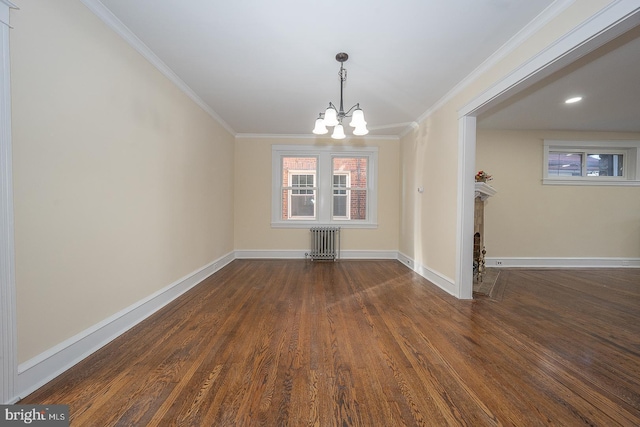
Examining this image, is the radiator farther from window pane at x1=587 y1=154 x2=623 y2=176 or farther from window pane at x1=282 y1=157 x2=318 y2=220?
window pane at x1=587 y1=154 x2=623 y2=176

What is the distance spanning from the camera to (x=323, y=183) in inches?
222

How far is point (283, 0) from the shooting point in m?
1.91

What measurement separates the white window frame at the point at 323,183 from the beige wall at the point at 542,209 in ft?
6.85

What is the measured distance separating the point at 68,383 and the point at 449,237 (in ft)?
12.6

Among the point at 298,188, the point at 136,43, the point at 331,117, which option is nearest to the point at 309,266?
the point at 298,188

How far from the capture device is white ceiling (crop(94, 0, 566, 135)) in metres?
1.99

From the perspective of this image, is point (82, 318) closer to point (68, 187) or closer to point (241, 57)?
point (68, 187)

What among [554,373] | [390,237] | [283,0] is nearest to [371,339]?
[554,373]

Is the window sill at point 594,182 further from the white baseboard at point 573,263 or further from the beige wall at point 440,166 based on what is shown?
the beige wall at point 440,166

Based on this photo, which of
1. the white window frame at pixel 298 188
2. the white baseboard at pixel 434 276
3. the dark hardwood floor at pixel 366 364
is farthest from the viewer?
the white window frame at pixel 298 188

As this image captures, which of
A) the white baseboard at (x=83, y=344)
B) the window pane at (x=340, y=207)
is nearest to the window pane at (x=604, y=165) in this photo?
the window pane at (x=340, y=207)

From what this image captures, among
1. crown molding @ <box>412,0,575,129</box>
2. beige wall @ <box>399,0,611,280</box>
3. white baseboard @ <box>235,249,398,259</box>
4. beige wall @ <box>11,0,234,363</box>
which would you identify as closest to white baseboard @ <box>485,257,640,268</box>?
beige wall @ <box>399,0,611,280</box>

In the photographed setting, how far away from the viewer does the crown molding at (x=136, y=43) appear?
197 centimetres

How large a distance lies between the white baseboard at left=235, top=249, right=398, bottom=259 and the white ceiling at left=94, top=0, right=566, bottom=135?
10.1 feet
